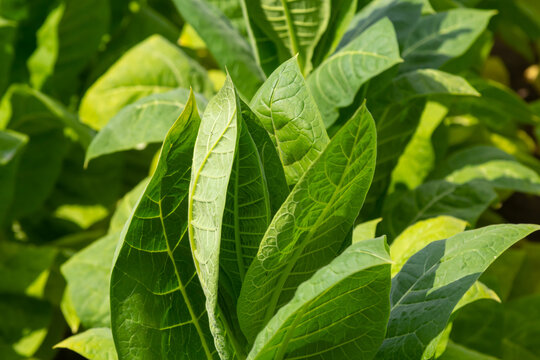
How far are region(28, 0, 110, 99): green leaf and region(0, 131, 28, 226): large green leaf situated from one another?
0.96 ft

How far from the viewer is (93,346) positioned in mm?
848

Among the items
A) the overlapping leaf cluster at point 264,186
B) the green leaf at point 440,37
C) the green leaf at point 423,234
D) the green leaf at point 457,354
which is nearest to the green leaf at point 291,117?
the overlapping leaf cluster at point 264,186

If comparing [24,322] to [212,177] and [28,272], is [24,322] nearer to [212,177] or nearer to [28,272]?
[28,272]

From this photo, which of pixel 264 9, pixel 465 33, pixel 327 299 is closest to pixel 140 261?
pixel 327 299

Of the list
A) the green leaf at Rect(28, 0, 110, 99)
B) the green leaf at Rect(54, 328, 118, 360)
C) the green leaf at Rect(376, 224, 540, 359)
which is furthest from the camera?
the green leaf at Rect(28, 0, 110, 99)

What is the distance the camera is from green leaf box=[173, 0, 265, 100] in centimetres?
108

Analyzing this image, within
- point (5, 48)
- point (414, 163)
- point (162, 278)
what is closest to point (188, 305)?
point (162, 278)

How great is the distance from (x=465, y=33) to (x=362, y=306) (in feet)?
2.15

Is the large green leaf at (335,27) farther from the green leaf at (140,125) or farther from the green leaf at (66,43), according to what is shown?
the green leaf at (66,43)

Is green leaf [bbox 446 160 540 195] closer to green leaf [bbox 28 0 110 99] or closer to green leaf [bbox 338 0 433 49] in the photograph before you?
green leaf [bbox 338 0 433 49]

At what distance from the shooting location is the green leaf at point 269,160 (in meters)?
0.69

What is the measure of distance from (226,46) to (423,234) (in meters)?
0.44

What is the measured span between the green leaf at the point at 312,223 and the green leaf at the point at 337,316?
56 mm

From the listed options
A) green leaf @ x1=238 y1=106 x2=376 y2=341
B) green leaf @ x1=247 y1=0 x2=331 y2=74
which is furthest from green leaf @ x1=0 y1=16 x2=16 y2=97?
green leaf @ x1=238 y1=106 x2=376 y2=341
